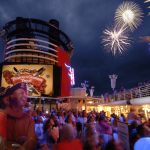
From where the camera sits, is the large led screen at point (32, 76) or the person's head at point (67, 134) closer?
the person's head at point (67, 134)

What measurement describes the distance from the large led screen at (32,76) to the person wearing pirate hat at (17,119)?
40425 mm

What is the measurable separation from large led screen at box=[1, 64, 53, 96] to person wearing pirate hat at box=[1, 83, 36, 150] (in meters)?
40.4

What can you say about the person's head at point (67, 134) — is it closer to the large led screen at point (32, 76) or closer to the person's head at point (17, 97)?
the person's head at point (17, 97)

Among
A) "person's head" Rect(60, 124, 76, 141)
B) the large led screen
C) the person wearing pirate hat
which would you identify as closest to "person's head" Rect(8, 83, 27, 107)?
the person wearing pirate hat

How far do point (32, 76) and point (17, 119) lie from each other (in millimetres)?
41449

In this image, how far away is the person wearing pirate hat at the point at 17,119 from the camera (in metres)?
3.65

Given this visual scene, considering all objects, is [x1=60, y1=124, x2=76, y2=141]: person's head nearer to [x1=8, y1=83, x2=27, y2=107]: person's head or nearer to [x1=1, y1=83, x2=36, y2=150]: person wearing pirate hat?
[x1=1, y1=83, x2=36, y2=150]: person wearing pirate hat

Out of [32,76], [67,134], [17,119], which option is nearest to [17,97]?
[17,119]

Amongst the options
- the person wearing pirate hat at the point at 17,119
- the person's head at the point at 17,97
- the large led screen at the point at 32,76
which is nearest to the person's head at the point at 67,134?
the person wearing pirate hat at the point at 17,119

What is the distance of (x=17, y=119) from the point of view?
12.2 feet

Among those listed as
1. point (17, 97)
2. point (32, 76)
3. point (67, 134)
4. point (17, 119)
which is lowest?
point (67, 134)

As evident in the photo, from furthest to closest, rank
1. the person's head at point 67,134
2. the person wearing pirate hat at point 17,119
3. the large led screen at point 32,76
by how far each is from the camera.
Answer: the large led screen at point 32,76 → the person's head at point 67,134 → the person wearing pirate hat at point 17,119

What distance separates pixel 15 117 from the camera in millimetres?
3715

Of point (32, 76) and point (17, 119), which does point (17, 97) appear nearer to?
point (17, 119)
